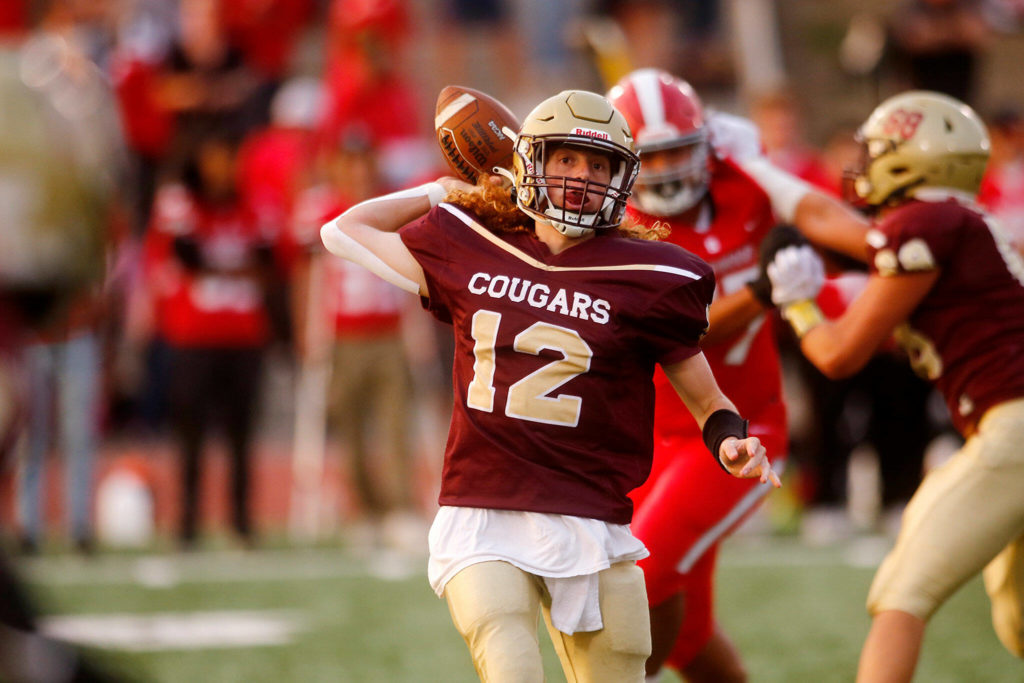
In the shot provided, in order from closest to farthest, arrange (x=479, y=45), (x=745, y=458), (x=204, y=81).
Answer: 1. (x=745, y=458)
2. (x=204, y=81)
3. (x=479, y=45)

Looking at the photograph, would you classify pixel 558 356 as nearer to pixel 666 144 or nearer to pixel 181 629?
pixel 666 144

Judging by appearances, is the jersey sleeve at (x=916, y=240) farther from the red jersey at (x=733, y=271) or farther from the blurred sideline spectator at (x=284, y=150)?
the blurred sideline spectator at (x=284, y=150)

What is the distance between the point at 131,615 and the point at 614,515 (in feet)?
12.1

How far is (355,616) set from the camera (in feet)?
20.8

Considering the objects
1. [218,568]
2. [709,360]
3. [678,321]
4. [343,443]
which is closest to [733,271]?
[709,360]

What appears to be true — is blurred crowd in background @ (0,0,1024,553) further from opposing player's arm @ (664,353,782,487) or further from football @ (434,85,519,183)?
opposing player's arm @ (664,353,782,487)

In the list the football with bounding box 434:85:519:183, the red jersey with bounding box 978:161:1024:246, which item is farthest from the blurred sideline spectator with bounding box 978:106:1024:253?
the football with bounding box 434:85:519:183

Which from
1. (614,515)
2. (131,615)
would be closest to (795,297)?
(614,515)

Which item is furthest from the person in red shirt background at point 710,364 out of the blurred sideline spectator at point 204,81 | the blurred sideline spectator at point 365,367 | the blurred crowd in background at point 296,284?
the blurred sideline spectator at point 204,81

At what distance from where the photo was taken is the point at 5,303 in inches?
101

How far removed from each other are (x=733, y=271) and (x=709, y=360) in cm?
28

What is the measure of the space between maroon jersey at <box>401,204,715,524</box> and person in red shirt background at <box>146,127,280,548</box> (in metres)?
4.89

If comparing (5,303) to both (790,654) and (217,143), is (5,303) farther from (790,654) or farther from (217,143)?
(217,143)

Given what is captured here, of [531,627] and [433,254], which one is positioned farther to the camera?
[433,254]
